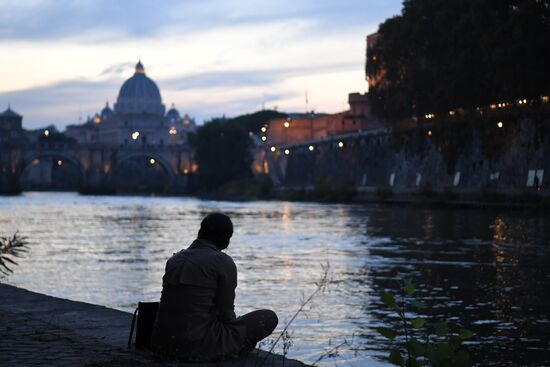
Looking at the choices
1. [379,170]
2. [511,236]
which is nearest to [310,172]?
[379,170]

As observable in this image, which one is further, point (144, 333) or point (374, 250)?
point (374, 250)

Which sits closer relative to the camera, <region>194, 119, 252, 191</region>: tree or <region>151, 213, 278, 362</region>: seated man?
<region>151, 213, 278, 362</region>: seated man

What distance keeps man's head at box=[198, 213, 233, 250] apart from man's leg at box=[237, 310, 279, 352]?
2.36 feet

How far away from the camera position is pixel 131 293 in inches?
798

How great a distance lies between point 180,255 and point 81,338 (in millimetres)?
1512

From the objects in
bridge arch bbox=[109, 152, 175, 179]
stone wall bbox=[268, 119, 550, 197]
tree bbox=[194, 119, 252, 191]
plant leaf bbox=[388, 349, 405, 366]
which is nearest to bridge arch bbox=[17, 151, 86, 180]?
bridge arch bbox=[109, 152, 175, 179]

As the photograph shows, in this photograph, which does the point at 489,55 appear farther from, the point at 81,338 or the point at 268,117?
the point at 268,117

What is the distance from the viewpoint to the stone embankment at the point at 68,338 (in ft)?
31.3

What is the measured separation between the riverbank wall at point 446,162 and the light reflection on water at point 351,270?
39.8 ft

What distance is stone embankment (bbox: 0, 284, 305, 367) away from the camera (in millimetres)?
9539

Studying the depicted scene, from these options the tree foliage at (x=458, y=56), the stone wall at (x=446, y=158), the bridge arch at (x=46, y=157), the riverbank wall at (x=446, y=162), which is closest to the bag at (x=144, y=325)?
the tree foliage at (x=458, y=56)

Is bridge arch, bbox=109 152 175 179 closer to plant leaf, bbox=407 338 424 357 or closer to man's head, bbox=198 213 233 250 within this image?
man's head, bbox=198 213 233 250

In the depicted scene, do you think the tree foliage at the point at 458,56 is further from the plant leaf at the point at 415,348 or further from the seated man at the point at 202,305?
the plant leaf at the point at 415,348

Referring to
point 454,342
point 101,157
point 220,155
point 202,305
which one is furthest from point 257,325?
point 101,157
